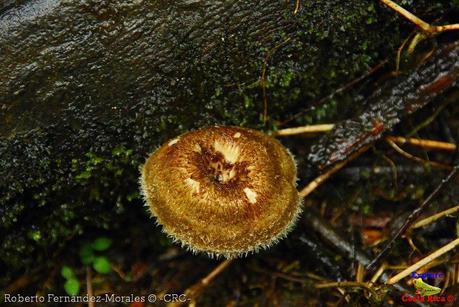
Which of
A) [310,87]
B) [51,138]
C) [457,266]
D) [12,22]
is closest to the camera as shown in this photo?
[12,22]

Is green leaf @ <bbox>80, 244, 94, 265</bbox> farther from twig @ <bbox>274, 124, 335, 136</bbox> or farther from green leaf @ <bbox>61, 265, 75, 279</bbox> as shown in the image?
twig @ <bbox>274, 124, 335, 136</bbox>

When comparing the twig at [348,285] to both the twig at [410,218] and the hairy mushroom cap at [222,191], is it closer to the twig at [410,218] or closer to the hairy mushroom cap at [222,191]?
the twig at [410,218]

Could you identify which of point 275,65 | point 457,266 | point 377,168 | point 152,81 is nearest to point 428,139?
point 377,168

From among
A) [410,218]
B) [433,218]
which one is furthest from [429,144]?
[410,218]

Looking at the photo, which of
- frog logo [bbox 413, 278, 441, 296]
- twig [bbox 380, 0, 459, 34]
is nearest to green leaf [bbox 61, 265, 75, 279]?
frog logo [bbox 413, 278, 441, 296]

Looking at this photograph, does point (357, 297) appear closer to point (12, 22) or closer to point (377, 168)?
point (377, 168)

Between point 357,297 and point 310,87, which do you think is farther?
point 310,87

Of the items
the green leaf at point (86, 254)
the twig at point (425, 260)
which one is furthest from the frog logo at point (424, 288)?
the green leaf at point (86, 254)

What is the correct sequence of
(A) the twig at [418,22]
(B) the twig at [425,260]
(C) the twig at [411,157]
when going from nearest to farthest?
1. (B) the twig at [425,260]
2. (A) the twig at [418,22]
3. (C) the twig at [411,157]
